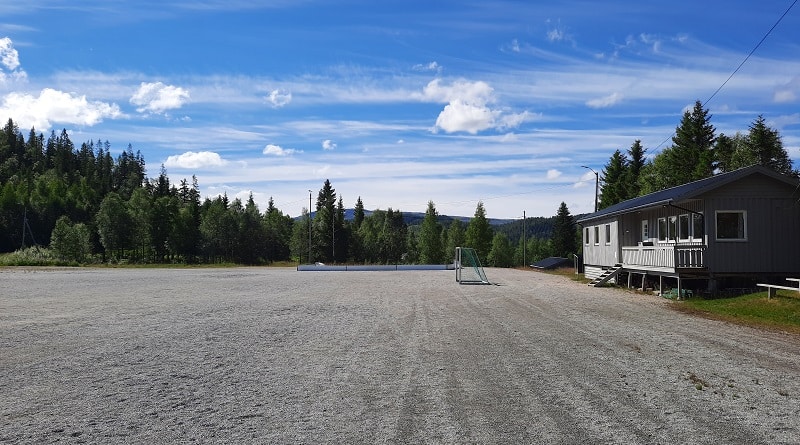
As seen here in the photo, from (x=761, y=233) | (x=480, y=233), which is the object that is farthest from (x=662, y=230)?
(x=480, y=233)

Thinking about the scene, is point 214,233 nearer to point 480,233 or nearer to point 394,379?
point 480,233

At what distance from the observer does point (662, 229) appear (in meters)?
26.7

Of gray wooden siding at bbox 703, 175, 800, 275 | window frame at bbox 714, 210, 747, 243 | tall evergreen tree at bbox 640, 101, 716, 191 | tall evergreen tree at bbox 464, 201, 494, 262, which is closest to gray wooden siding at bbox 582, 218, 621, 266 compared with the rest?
window frame at bbox 714, 210, 747, 243

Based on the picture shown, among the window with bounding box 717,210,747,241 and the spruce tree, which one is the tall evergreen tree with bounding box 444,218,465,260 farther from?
the window with bounding box 717,210,747,241

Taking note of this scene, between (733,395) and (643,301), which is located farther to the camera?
(643,301)

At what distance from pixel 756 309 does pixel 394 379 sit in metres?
12.8

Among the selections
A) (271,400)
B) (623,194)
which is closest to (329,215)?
(623,194)

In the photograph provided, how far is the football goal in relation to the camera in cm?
3216

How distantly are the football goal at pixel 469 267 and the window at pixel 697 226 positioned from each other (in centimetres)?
1082

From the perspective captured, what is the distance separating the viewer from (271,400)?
704 centimetres

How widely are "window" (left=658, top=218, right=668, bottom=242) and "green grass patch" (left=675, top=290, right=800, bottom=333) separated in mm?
6132

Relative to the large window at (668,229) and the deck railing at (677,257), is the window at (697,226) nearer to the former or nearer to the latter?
the deck railing at (677,257)

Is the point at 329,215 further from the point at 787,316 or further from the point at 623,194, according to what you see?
the point at 787,316

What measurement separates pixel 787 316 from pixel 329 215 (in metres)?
82.2
